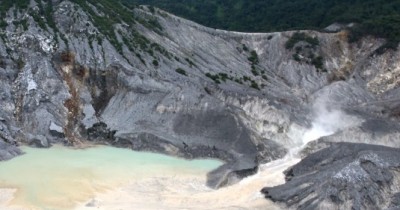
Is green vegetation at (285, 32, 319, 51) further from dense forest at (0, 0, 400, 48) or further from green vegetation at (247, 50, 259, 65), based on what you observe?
dense forest at (0, 0, 400, 48)

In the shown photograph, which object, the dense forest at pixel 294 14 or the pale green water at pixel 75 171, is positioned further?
the dense forest at pixel 294 14

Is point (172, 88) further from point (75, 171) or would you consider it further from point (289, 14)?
point (289, 14)

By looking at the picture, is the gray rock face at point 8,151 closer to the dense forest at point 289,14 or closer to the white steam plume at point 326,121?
the dense forest at point 289,14

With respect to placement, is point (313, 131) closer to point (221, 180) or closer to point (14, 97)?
point (221, 180)

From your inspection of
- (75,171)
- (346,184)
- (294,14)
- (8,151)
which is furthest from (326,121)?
(294,14)

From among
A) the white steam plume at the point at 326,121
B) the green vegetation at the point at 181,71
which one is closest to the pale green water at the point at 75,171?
the white steam plume at the point at 326,121

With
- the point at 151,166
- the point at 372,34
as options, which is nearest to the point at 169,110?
the point at 151,166
